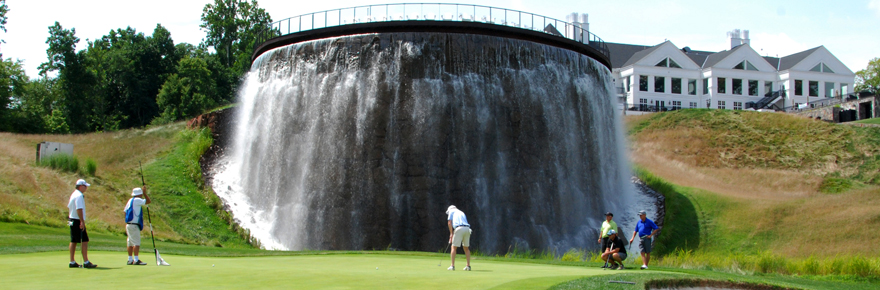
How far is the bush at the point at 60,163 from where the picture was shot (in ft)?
124

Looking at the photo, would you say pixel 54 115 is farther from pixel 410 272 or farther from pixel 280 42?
pixel 410 272

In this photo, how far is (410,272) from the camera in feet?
45.8

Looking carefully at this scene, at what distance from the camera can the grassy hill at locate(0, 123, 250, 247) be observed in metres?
31.2

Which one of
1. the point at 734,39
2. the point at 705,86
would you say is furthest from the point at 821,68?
the point at 705,86

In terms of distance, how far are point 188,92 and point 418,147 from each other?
40.8m

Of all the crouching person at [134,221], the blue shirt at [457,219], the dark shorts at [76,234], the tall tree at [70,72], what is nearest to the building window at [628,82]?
the tall tree at [70,72]

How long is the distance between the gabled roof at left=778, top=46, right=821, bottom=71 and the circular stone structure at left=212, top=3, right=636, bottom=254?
68157 millimetres

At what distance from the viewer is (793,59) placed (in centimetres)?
9519

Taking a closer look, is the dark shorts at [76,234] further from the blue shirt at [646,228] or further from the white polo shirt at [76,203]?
the blue shirt at [646,228]

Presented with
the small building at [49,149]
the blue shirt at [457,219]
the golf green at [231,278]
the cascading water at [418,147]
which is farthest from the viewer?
the small building at [49,149]

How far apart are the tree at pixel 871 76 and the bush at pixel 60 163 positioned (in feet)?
346

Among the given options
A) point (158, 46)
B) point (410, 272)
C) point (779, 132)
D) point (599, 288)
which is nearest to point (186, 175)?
point (410, 272)

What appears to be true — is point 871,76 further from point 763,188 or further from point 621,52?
point 763,188

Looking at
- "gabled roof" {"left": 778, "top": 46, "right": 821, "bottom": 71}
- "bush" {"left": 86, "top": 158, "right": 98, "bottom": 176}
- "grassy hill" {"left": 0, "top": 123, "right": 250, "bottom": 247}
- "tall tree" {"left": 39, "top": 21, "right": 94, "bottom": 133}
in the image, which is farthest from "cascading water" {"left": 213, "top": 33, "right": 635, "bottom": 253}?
"gabled roof" {"left": 778, "top": 46, "right": 821, "bottom": 71}
